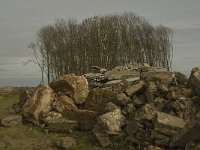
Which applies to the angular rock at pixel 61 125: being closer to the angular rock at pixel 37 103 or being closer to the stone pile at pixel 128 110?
the stone pile at pixel 128 110

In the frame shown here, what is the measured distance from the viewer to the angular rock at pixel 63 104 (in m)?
18.6

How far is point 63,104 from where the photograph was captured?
61.6 feet

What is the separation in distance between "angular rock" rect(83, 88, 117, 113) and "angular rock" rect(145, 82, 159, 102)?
1.88 m

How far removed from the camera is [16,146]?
15703 mm

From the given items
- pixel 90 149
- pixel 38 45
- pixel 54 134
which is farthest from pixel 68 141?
pixel 38 45

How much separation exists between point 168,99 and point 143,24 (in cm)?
3776

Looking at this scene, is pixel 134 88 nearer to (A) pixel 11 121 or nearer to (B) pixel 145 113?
(B) pixel 145 113

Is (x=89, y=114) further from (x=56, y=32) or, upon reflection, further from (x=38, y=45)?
(x=38, y=45)

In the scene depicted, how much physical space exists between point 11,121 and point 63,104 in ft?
8.25

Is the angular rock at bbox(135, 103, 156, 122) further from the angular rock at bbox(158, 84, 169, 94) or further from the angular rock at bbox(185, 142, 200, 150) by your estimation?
the angular rock at bbox(185, 142, 200, 150)

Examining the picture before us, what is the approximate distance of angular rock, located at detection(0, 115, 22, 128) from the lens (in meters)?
18.2

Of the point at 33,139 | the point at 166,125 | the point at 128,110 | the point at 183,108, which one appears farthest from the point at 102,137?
the point at 183,108

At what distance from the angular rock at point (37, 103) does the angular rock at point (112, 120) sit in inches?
153

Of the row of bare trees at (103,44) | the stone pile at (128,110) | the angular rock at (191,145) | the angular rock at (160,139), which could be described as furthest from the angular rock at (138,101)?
Result: the row of bare trees at (103,44)
